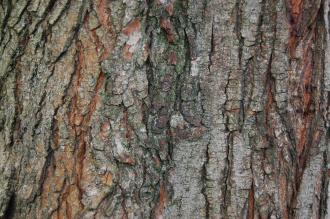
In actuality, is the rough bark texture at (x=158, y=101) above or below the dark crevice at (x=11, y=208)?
above

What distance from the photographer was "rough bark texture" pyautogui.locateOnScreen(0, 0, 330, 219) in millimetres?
1520

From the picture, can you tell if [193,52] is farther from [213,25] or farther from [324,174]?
[324,174]

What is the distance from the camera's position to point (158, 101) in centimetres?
154

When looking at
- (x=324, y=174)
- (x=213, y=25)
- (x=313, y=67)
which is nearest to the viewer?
(x=213, y=25)

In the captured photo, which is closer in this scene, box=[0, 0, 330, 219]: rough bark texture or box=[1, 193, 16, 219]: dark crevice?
box=[0, 0, 330, 219]: rough bark texture

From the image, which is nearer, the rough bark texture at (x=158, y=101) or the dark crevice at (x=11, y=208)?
the rough bark texture at (x=158, y=101)

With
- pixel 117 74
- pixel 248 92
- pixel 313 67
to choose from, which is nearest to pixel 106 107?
pixel 117 74

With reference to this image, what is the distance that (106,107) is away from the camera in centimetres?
153

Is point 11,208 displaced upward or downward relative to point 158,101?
downward

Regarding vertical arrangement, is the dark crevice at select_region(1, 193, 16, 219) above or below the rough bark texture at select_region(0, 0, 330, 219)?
below

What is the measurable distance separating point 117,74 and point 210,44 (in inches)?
11.3

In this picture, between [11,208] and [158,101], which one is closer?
[158,101]

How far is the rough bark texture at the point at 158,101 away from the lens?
4.99 ft

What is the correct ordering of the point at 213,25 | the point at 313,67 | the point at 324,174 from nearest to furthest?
the point at 213,25 → the point at 313,67 → the point at 324,174
